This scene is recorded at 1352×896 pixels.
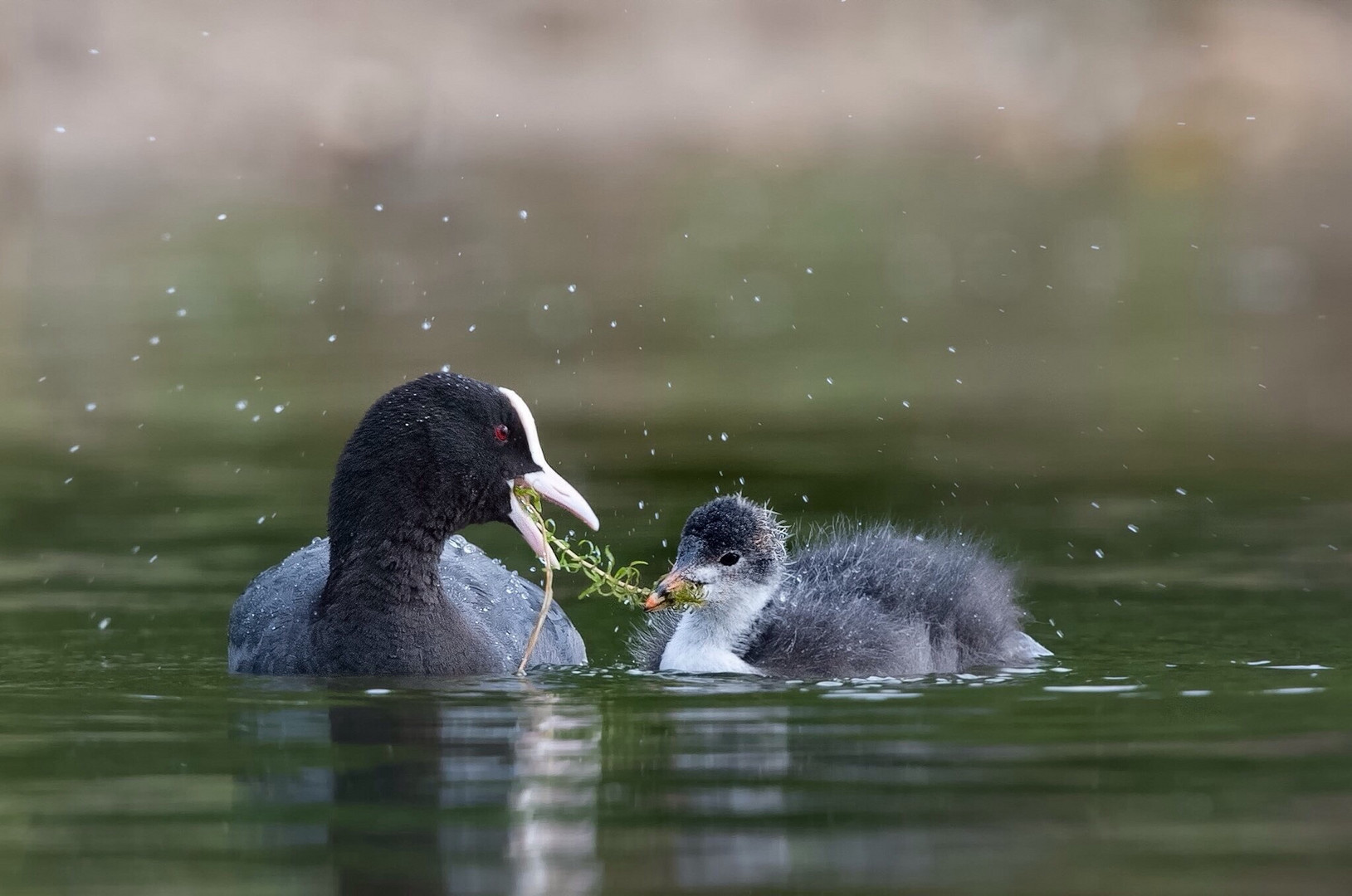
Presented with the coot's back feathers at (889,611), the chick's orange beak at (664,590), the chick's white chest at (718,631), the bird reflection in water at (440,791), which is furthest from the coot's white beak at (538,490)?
the coot's back feathers at (889,611)

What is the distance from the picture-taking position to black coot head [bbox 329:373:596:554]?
8.09 meters

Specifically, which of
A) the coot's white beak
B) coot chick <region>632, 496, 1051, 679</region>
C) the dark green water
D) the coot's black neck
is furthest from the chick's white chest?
the coot's black neck

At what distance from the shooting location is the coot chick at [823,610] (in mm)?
8039

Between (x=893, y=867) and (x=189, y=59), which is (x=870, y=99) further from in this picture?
(x=893, y=867)

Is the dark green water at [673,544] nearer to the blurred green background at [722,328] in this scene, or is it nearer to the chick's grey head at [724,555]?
the blurred green background at [722,328]

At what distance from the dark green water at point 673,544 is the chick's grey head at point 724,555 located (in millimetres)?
364

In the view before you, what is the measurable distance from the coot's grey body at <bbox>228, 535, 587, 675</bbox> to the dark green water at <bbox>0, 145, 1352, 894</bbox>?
0.18m

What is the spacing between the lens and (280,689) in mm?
7648

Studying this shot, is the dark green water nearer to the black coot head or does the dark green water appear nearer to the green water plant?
the green water plant

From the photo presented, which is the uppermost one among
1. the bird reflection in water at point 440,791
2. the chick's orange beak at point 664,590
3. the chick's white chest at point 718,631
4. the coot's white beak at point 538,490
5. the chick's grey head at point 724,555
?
the coot's white beak at point 538,490

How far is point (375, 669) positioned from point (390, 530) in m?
0.48

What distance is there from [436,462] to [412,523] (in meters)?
0.22

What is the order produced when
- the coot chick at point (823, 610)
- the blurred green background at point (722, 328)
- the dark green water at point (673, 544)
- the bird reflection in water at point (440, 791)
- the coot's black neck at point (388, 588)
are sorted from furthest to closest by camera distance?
the coot chick at point (823, 610) < the coot's black neck at point (388, 588) < the blurred green background at point (722, 328) < the dark green water at point (673, 544) < the bird reflection in water at point (440, 791)

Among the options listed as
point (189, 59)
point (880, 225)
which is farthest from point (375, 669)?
point (189, 59)
